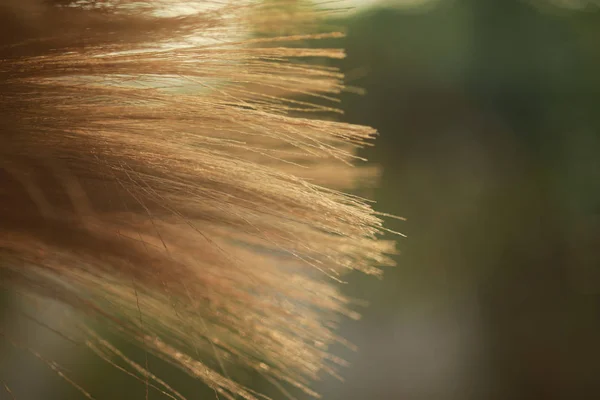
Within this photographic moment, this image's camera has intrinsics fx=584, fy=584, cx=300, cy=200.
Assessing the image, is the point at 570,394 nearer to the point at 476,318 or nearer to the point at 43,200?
the point at 476,318

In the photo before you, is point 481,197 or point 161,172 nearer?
point 161,172

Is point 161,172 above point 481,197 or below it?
above

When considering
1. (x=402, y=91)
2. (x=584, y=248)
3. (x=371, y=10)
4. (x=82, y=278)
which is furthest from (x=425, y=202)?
(x=82, y=278)

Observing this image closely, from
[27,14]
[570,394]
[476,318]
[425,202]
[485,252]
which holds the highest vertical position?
[27,14]

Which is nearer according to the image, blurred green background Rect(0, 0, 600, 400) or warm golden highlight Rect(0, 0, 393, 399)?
warm golden highlight Rect(0, 0, 393, 399)

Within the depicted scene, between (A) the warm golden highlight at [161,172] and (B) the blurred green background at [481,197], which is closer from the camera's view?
(A) the warm golden highlight at [161,172]
